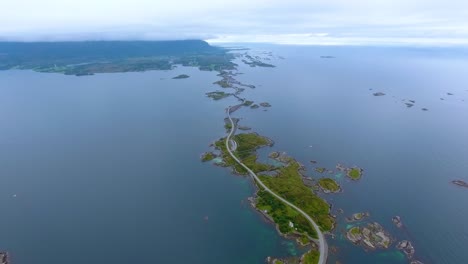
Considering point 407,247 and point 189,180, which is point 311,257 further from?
point 189,180

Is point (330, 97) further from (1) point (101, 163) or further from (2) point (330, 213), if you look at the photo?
(1) point (101, 163)

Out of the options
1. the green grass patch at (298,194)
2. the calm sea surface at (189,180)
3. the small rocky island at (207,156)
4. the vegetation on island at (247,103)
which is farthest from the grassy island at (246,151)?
the vegetation on island at (247,103)

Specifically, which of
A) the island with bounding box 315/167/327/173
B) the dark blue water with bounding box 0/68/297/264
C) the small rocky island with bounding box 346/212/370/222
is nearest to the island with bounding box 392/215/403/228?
the small rocky island with bounding box 346/212/370/222

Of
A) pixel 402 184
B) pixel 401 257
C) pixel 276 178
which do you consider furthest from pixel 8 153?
pixel 402 184

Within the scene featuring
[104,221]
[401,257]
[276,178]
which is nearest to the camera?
[401,257]

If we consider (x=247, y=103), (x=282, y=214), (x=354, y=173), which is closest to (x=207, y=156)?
(x=282, y=214)

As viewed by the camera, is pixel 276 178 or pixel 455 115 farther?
pixel 455 115

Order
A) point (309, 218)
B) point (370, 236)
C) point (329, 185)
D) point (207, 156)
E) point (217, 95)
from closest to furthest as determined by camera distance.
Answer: point (370, 236), point (309, 218), point (329, 185), point (207, 156), point (217, 95)
